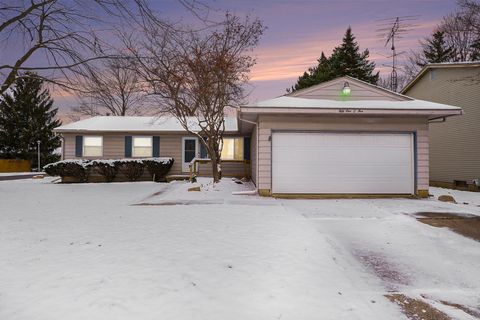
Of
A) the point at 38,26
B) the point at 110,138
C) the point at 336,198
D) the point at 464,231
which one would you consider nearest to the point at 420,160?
the point at 336,198

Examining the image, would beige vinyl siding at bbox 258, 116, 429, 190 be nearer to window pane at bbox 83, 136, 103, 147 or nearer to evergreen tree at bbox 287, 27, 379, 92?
window pane at bbox 83, 136, 103, 147

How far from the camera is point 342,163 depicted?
11.3 m

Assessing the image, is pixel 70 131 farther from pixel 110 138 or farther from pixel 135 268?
pixel 135 268

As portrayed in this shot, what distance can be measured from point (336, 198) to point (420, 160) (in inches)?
125

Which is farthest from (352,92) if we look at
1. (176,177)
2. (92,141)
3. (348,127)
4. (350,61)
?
(350,61)

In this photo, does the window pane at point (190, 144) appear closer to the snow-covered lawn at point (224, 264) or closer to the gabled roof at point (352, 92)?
the gabled roof at point (352, 92)

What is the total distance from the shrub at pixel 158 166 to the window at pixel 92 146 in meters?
3.06

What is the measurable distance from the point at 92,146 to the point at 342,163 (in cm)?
1389

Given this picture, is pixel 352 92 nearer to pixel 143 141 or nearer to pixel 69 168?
pixel 143 141

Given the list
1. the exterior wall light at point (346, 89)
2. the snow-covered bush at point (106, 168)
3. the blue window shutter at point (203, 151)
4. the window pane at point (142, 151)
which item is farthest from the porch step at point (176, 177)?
the exterior wall light at point (346, 89)

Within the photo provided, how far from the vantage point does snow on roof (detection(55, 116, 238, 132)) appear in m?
18.1

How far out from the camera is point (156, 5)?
13.9ft

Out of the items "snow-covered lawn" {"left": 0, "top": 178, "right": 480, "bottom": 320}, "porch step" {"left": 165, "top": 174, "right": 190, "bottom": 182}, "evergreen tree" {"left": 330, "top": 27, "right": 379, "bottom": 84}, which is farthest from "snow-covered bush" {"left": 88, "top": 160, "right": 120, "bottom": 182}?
"evergreen tree" {"left": 330, "top": 27, "right": 379, "bottom": 84}

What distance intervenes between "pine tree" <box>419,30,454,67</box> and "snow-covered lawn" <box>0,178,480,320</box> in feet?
99.0
